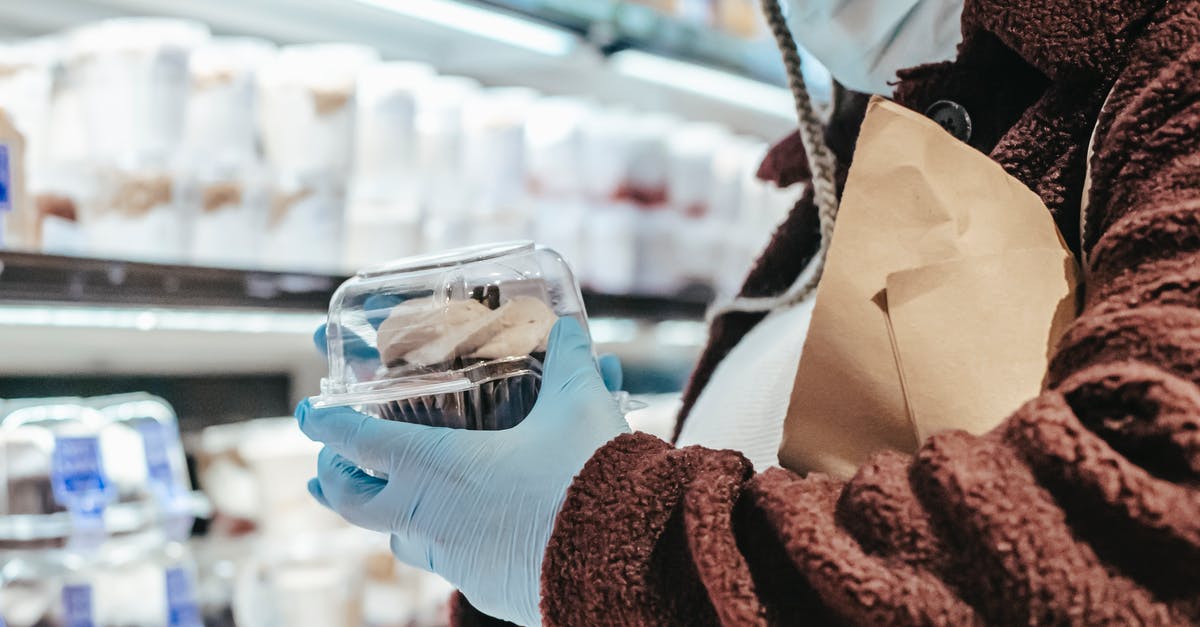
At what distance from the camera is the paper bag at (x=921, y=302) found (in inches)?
20.0

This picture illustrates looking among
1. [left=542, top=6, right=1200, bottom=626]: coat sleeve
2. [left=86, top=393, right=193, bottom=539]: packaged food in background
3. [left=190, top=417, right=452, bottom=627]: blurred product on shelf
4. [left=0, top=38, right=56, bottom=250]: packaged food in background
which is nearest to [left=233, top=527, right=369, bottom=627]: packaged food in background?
[left=190, top=417, right=452, bottom=627]: blurred product on shelf

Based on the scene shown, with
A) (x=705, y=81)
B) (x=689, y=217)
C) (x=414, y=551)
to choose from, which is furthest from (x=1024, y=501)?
(x=705, y=81)

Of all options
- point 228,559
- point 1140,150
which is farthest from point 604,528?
point 228,559

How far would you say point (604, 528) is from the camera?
49 centimetres

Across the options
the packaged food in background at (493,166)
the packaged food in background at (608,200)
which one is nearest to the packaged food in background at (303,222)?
the packaged food in background at (493,166)

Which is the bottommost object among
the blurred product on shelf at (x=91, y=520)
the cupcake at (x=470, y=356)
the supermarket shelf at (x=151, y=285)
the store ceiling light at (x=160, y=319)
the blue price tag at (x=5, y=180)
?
the blurred product on shelf at (x=91, y=520)

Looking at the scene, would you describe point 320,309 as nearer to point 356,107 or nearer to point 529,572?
point 356,107

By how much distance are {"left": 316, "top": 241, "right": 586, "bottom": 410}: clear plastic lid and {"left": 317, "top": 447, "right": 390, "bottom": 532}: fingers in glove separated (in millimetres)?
50

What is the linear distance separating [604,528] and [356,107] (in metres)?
0.98

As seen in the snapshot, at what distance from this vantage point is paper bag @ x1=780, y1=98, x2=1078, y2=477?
507 mm

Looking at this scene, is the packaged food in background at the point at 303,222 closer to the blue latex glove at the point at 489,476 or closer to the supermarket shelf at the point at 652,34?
the supermarket shelf at the point at 652,34

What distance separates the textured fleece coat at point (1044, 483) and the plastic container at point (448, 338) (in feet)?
0.49

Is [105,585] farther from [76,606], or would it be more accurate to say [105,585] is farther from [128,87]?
[128,87]

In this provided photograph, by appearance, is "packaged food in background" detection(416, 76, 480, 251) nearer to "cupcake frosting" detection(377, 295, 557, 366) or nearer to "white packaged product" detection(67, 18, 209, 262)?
"white packaged product" detection(67, 18, 209, 262)
